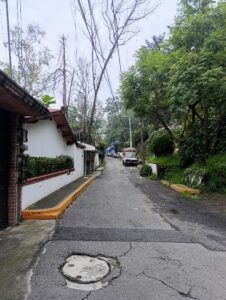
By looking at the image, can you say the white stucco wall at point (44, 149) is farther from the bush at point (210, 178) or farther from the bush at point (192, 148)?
the bush at point (192, 148)

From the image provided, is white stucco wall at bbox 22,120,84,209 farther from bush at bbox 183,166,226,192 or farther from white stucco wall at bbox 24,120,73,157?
bush at bbox 183,166,226,192

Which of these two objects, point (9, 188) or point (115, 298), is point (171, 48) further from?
point (115, 298)

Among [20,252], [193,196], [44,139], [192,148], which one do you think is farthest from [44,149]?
[20,252]

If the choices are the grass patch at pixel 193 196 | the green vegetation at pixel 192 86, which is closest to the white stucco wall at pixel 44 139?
the green vegetation at pixel 192 86

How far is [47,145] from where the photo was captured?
1323cm

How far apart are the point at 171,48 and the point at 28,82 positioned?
16.6 metres

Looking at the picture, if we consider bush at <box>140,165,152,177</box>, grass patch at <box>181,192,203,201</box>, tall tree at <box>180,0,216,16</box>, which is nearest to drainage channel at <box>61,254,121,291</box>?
grass patch at <box>181,192,203,201</box>

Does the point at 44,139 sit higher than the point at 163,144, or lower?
lower

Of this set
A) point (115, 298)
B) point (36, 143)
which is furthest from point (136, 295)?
point (36, 143)

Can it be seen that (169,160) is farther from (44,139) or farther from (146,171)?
(44,139)

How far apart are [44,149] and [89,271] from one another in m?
9.00

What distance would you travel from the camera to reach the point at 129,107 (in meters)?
18.9

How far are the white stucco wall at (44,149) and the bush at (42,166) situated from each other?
12.3 inches

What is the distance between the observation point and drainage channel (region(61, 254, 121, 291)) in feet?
12.8
